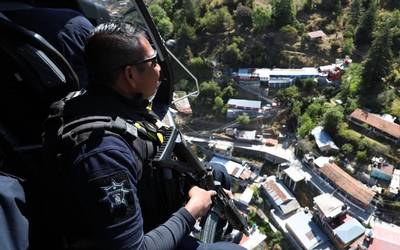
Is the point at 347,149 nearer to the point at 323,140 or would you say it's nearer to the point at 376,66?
the point at 323,140

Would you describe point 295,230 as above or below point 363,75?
below

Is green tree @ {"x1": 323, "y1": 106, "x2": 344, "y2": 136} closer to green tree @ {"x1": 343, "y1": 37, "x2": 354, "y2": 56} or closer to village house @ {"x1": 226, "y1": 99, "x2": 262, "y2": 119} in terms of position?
village house @ {"x1": 226, "y1": 99, "x2": 262, "y2": 119}

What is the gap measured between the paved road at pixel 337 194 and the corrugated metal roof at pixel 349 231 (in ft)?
2.04

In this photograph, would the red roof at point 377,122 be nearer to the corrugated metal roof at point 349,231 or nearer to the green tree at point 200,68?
the corrugated metal roof at point 349,231

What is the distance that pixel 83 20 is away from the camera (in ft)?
7.59

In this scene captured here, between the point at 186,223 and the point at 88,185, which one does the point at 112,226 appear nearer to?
the point at 88,185

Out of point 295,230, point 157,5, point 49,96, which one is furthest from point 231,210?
point 157,5

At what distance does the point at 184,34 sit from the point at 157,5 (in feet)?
7.71

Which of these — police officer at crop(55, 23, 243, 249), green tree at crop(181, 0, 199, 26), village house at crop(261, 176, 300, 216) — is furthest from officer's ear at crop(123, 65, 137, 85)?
green tree at crop(181, 0, 199, 26)

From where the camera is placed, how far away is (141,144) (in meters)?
1.73

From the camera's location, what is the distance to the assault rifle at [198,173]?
6.93ft

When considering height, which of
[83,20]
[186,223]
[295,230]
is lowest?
[295,230]

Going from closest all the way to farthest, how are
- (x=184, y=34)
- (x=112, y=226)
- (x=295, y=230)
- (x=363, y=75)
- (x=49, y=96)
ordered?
(x=112, y=226)
(x=49, y=96)
(x=295, y=230)
(x=363, y=75)
(x=184, y=34)

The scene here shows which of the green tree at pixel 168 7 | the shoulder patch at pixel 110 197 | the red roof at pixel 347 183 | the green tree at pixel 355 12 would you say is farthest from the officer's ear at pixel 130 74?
the green tree at pixel 168 7
